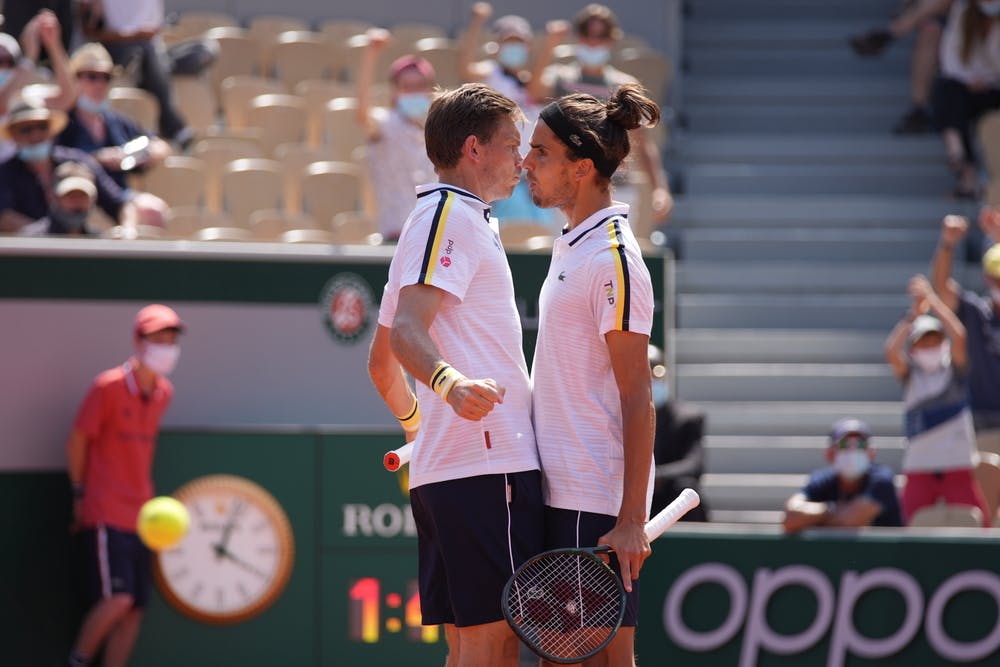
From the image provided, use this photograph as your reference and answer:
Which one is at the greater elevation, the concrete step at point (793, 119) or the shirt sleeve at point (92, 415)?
the concrete step at point (793, 119)

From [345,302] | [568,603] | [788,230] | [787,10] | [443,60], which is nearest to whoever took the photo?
[568,603]

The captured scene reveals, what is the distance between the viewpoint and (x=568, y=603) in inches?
165

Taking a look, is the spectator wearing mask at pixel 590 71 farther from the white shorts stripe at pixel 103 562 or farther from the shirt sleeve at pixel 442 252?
the shirt sleeve at pixel 442 252

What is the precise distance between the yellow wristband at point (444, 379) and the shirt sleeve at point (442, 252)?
0.92 feet

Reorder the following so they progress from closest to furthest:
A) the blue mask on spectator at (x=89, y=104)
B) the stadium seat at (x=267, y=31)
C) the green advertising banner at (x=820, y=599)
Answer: the green advertising banner at (x=820, y=599), the blue mask on spectator at (x=89, y=104), the stadium seat at (x=267, y=31)

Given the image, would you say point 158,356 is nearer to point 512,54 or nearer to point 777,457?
point 512,54

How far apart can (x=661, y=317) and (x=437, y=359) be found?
15.8 feet

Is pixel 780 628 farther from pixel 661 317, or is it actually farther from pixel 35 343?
pixel 35 343

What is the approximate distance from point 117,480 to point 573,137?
4.32 m

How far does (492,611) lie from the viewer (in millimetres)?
4242

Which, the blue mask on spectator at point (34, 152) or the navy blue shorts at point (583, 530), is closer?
the navy blue shorts at point (583, 530)

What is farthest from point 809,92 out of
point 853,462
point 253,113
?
point 853,462

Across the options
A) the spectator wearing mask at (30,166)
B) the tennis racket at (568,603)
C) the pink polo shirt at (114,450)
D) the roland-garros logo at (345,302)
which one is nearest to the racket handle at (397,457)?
the tennis racket at (568,603)

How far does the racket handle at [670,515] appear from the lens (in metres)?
4.23
